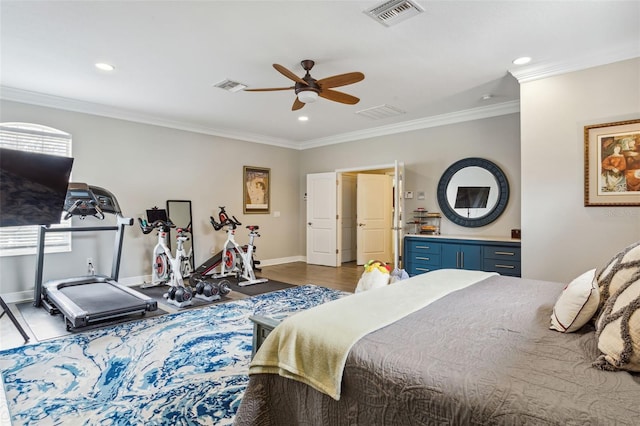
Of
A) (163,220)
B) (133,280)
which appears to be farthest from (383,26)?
(133,280)

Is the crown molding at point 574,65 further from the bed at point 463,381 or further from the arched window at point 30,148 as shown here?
the arched window at point 30,148

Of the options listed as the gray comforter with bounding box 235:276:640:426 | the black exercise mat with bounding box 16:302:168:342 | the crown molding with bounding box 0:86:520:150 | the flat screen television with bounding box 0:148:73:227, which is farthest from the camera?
the crown molding with bounding box 0:86:520:150

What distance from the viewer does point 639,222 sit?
10.5 feet

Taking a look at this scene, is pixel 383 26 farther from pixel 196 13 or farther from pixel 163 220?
pixel 163 220

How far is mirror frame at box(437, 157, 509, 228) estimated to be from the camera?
5.11m

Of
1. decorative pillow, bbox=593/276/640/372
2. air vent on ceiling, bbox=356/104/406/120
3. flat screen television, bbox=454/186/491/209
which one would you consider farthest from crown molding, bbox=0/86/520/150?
decorative pillow, bbox=593/276/640/372

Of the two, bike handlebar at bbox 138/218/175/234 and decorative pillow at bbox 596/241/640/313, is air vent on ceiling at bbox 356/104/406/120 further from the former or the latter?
decorative pillow at bbox 596/241/640/313

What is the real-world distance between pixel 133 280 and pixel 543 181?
5825 millimetres

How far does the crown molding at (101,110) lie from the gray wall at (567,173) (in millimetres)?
4990

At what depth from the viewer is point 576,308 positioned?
1427mm

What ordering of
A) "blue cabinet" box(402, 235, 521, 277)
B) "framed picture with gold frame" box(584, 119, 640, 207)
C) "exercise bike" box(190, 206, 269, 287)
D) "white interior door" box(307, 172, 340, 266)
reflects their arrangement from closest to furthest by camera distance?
"framed picture with gold frame" box(584, 119, 640, 207)
"blue cabinet" box(402, 235, 521, 277)
"exercise bike" box(190, 206, 269, 287)
"white interior door" box(307, 172, 340, 266)

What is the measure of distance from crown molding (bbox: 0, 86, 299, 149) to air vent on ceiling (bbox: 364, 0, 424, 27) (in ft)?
14.1

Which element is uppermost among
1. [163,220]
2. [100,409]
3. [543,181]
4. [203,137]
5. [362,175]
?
[203,137]

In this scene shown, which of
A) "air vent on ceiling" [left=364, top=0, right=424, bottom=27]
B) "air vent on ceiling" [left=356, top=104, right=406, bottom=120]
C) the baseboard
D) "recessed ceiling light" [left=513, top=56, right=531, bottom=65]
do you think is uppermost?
"air vent on ceiling" [left=356, top=104, right=406, bottom=120]
